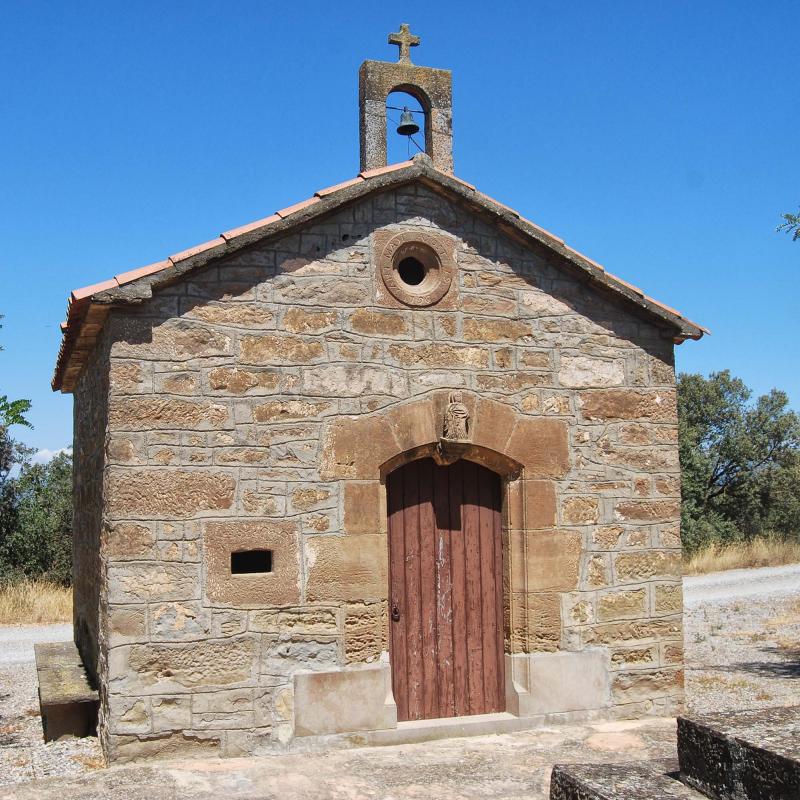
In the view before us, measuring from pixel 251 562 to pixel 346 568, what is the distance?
689 mm

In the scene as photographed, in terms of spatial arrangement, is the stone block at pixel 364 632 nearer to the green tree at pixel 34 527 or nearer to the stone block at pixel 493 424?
the stone block at pixel 493 424

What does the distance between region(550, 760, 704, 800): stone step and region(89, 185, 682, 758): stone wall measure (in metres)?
3.44

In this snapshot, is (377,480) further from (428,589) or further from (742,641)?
(742,641)

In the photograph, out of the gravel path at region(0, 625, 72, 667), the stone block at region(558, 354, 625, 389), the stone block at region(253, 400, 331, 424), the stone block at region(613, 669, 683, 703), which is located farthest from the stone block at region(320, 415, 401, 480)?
the gravel path at region(0, 625, 72, 667)

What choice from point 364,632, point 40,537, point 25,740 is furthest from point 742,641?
point 40,537

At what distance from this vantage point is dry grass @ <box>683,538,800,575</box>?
19.9m

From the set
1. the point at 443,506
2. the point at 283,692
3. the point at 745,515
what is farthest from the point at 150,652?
the point at 745,515

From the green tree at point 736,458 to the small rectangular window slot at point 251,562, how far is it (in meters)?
18.1

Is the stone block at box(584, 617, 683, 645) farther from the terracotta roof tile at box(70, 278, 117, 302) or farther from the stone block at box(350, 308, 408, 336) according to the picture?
the terracotta roof tile at box(70, 278, 117, 302)

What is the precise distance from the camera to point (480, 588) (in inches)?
280

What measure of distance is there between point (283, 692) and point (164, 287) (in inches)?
117

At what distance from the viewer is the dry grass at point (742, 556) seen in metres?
19.9

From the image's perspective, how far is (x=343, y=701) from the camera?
21.3 ft

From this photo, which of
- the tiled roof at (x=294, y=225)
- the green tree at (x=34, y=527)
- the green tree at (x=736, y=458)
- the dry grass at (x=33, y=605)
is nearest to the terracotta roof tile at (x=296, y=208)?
the tiled roof at (x=294, y=225)
